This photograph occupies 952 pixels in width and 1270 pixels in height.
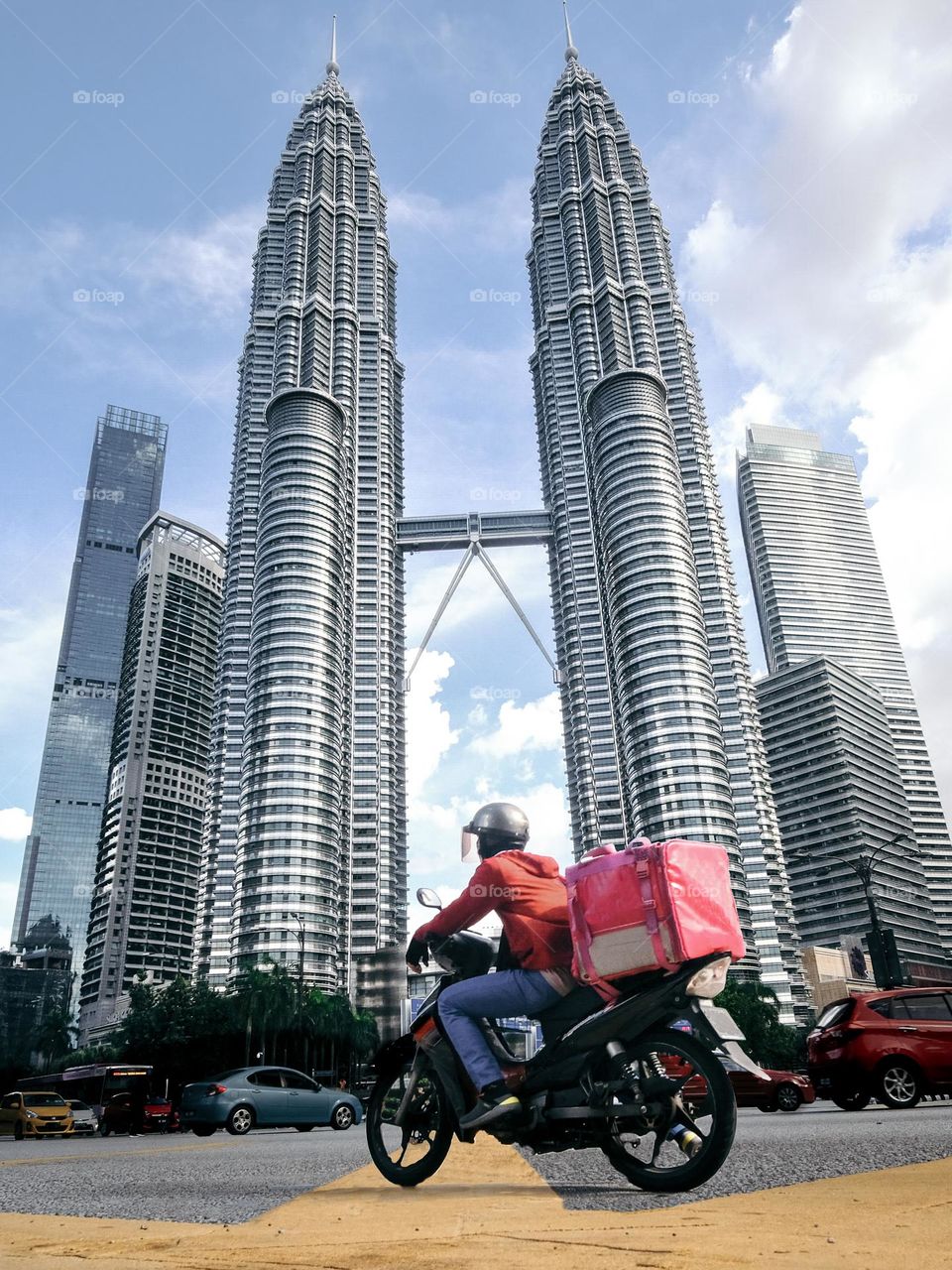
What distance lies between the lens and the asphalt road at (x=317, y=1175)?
491 centimetres

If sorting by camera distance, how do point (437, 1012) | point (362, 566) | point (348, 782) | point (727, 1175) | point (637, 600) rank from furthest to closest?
point (362, 566), point (348, 782), point (637, 600), point (437, 1012), point (727, 1175)

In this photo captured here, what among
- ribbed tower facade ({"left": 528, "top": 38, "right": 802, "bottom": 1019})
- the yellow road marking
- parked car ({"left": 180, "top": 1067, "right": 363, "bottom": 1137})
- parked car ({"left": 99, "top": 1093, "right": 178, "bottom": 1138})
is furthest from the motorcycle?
ribbed tower facade ({"left": 528, "top": 38, "right": 802, "bottom": 1019})

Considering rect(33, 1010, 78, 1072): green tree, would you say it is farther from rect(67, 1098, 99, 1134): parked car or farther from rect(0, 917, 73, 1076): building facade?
rect(67, 1098, 99, 1134): parked car

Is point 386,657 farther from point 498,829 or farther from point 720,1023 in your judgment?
point 720,1023

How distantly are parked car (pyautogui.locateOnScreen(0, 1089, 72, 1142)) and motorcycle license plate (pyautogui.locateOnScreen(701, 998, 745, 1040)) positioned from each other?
27173 mm

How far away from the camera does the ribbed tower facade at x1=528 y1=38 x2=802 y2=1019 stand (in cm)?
12131

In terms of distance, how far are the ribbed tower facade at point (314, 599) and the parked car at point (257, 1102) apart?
94824 mm

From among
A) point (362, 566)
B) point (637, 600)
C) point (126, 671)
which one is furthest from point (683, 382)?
point (126, 671)

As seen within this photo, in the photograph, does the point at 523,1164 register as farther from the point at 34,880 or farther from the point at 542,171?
the point at 34,880

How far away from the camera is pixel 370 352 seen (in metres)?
164

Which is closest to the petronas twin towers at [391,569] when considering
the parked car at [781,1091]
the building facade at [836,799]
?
the building facade at [836,799]

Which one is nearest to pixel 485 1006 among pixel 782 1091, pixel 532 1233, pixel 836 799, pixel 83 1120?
pixel 532 1233

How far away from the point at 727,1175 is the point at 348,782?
13715 centimetres

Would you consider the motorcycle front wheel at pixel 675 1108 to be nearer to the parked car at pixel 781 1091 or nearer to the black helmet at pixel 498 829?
the black helmet at pixel 498 829
